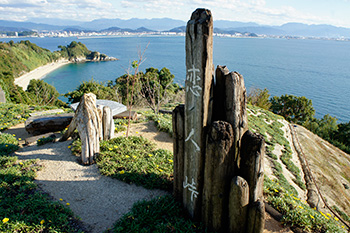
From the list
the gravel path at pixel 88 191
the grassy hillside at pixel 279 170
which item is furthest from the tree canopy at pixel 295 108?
the gravel path at pixel 88 191

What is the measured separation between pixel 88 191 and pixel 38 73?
293 feet

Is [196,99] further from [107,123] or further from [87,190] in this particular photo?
[107,123]

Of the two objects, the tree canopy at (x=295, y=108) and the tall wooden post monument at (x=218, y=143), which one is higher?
the tall wooden post monument at (x=218, y=143)

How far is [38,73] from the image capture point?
A: 81.9 m

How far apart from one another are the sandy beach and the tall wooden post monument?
69.7 metres

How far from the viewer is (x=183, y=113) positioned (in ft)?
17.0

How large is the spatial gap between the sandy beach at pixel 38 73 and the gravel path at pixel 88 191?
6528 cm

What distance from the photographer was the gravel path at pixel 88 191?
574 cm

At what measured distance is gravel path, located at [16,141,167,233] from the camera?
574cm

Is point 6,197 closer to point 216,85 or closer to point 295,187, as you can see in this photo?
point 216,85

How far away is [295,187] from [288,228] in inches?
221

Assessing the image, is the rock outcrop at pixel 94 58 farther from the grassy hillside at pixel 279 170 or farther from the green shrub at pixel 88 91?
the grassy hillside at pixel 279 170

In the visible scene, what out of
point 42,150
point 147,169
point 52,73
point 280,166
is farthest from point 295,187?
point 52,73

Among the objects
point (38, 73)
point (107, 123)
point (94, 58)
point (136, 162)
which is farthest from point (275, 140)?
point (94, 58)
